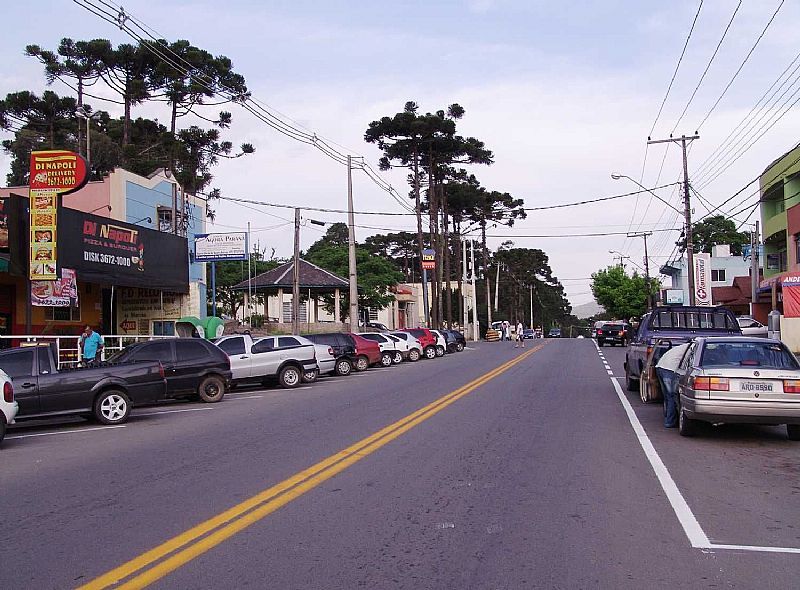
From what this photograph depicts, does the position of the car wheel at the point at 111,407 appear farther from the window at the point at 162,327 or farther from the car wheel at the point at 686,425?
the window at the point at 162,327

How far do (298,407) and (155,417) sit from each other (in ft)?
9.68

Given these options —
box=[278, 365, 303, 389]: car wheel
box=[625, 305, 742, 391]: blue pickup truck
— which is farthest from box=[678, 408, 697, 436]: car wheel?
box=[278, 365, 303, 389]: car wheel

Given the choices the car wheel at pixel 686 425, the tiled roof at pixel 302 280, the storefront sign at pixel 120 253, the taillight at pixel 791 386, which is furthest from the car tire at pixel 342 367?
the tiled roof at pixel 302 280

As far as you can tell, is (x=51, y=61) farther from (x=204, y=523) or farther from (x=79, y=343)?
(x=204, y=523)

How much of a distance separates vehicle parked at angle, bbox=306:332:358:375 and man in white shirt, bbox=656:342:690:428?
630 inches

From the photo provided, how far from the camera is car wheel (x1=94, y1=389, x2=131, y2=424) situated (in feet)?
50.5

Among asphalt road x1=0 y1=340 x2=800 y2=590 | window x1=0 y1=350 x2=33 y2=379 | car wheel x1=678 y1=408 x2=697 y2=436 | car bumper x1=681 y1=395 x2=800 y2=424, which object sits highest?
window x1=0 y1=350 x2=33 y2=379

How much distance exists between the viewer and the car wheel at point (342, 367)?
97.8 ft

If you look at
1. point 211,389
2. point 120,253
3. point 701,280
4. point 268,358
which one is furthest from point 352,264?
point 701,280

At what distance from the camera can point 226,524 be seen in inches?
286

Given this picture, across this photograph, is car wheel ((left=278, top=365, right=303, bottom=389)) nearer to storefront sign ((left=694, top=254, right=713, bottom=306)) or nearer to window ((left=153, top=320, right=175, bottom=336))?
window ((left=153, top=320, right=175, bottom=336))

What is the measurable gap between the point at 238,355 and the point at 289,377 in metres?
1.66

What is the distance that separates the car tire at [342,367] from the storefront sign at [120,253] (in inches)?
265

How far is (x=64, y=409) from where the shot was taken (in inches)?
585
